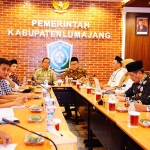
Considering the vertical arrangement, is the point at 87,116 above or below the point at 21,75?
below

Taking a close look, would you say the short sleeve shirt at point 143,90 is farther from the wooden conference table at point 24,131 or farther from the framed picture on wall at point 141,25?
the framed picture on wall at point 141,25

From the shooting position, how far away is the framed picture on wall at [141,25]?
21.8 feet

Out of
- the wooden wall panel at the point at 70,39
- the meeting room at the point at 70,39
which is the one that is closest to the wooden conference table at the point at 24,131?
the meeting room at the point at 70,39

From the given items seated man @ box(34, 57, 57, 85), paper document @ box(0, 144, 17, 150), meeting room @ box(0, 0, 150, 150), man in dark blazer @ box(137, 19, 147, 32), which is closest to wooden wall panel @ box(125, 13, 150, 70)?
meeting room @ box(0, 0, 150, 150)

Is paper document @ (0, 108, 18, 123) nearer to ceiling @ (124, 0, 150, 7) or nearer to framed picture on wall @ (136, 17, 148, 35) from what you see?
ceiling @ (124, 0, 150, 7)

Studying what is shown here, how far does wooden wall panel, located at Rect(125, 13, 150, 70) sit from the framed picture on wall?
0.27 ft

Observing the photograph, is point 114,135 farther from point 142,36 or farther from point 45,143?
point 142,36

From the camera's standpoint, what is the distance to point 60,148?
4.85ft

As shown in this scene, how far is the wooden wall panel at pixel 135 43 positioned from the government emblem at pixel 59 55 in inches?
63.6

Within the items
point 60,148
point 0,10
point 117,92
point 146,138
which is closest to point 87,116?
point 117,92

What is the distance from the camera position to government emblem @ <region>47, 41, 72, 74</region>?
6.55 m

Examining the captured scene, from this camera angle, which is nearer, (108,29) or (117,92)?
(117,92)

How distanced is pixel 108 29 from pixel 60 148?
5528 mm

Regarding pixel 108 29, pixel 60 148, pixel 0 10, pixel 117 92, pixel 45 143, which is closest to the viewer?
pixel 60 148
